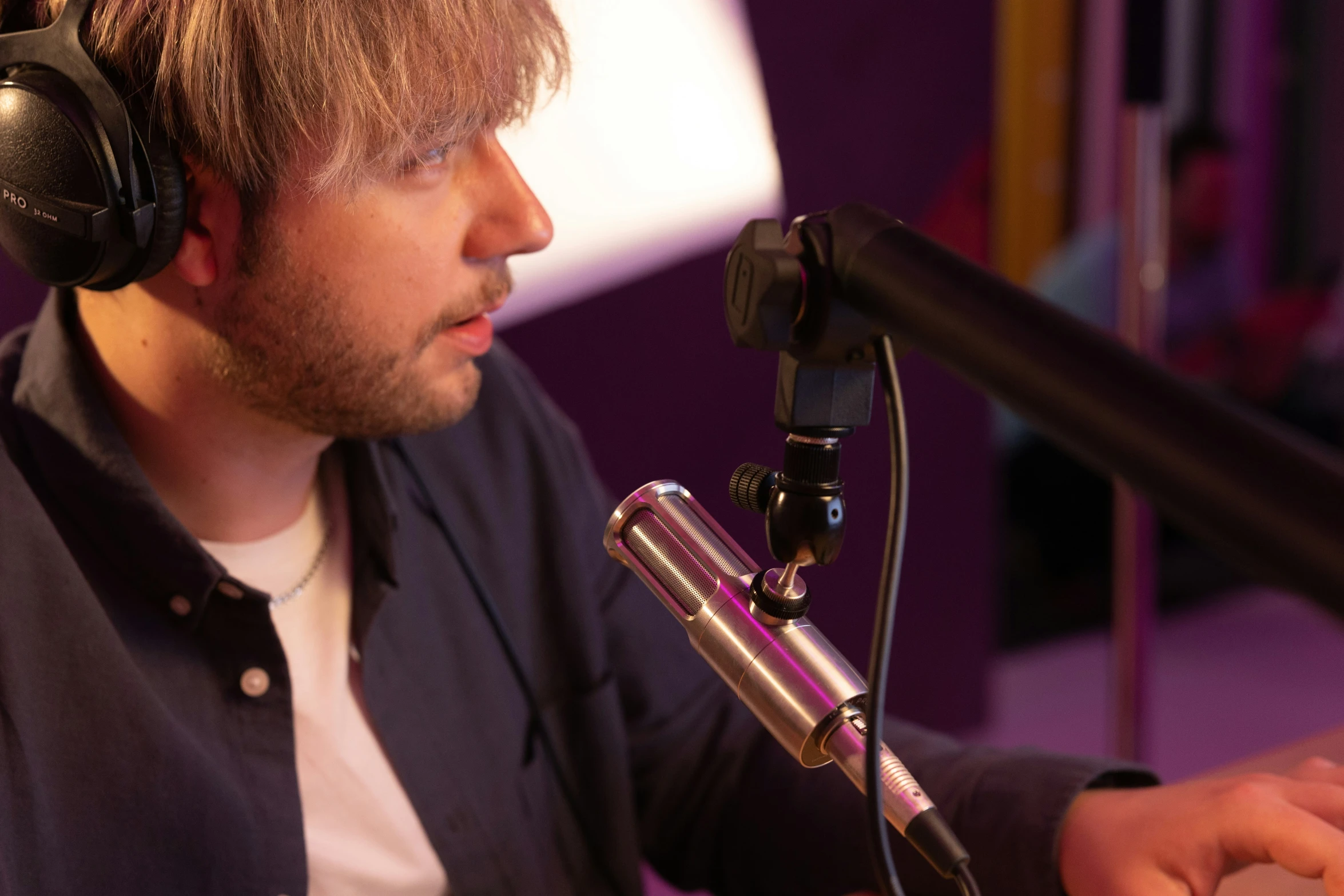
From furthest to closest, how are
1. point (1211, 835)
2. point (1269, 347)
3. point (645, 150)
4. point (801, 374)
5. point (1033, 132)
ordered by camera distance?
1. point (1269, 347)
2. point (1033, 132)
3. point (645, 150)
4. point (1211, 835)
5. point (801, 374)

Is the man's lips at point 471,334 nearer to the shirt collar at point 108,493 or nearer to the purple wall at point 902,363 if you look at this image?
the shirt collar at point 108,493

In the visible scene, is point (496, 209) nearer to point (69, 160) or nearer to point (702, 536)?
point (69, 160)

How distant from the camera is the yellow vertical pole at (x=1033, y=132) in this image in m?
3.00

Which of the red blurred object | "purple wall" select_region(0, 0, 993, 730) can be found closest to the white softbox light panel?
"purple wall" select_region(0, 0, 993, 730)

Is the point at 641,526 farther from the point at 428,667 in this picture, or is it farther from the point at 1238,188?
the point at 1238,188

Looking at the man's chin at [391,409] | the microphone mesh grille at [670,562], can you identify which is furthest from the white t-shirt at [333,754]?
the microphone mesh grille at [670,562]

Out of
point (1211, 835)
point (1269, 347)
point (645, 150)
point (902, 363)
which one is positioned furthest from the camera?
point (1269, 347)

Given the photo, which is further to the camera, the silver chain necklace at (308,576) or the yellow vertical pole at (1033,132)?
the yellow vertical pole at (1033,132)

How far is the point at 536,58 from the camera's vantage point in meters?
0.91

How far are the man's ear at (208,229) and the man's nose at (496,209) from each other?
6.6 inches

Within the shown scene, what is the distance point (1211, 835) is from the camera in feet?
2.33

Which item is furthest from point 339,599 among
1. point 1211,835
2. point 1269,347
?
point 1269,347

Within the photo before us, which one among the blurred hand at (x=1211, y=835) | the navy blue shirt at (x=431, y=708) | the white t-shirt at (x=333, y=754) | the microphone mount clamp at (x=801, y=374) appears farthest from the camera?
the white t-shirt at (x=333, y=754)

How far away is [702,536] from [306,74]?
45 cm
